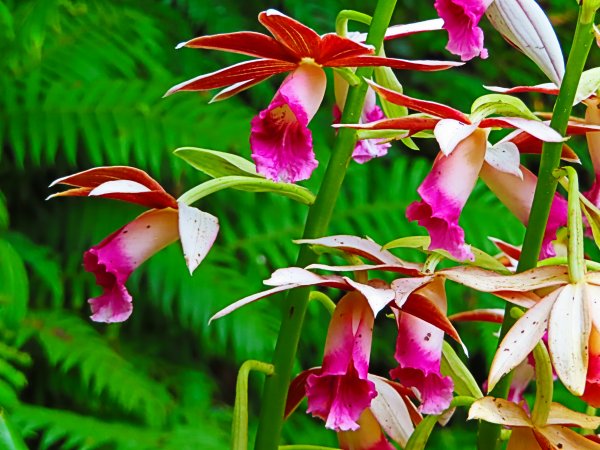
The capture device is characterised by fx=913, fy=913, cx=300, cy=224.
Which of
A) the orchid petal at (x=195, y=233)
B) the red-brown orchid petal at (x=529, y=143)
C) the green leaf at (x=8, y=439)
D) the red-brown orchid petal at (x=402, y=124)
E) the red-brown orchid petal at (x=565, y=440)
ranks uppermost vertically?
the red-brown orchid petal at (x=402, y=124)

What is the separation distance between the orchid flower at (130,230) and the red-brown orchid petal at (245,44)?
9cm

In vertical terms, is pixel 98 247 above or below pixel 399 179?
above


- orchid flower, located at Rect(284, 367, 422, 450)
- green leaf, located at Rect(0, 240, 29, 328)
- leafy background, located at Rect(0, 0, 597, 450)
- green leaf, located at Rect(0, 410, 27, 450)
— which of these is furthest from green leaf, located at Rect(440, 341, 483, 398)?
leafy background, located at Rect(0, 0, 597, 450)

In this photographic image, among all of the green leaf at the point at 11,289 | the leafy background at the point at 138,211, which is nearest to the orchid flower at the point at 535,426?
the green leaf at the point at 11,289

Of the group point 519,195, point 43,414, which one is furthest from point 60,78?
point 519,195

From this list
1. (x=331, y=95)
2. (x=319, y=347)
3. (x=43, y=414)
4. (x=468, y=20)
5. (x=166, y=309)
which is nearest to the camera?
(x=468, y=20)

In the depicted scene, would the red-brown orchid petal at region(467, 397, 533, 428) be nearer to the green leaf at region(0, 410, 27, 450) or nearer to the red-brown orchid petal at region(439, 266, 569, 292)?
the red-brown orchid petal at region(439, 266, 569, 292)

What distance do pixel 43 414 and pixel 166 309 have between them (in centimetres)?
32

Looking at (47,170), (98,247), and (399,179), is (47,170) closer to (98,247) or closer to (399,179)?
(399,179)

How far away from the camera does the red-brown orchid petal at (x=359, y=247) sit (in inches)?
21.2

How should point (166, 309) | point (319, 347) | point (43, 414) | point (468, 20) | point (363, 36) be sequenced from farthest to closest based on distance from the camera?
1. point (319, 347)
2. point (166, 309)
3. point (43, 414)
4. point (363, 36)
5. point (468, 20)

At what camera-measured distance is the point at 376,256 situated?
54cm

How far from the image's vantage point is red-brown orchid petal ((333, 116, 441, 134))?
0.52m

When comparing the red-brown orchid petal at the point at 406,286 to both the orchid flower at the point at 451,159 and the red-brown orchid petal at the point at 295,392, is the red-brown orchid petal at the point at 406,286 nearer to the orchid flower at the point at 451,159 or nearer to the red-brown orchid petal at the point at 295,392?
the orchid flower at the point at 451,159
